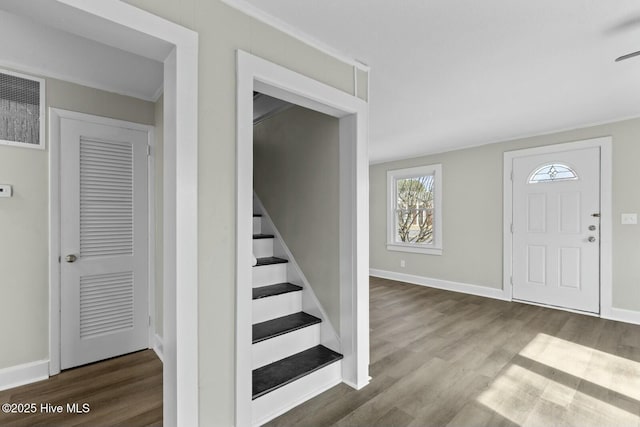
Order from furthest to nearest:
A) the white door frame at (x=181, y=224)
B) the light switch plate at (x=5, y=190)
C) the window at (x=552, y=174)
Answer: the window at (x=552, y=174) < the light switch plate at (x=5, y=190) < the white door frame at (x=181, y=224)

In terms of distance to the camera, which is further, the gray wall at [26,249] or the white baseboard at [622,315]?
the white baseboard at [622,315]

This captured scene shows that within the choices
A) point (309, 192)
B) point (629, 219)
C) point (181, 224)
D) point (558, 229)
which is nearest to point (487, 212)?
point (558, 229)

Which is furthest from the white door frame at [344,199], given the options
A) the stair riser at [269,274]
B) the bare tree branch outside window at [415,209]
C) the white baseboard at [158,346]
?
the bare tree branch outside window at [415,209]

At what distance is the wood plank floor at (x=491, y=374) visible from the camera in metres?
1.87

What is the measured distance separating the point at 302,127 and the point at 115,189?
1.71 m

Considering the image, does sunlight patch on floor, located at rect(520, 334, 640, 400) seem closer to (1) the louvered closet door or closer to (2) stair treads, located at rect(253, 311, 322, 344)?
(2) stair treads, located at rect(253, 311, 322, 344)

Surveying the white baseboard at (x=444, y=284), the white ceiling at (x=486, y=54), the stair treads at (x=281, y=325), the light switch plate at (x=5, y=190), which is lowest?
the white baseboard at (x=444, y=284)

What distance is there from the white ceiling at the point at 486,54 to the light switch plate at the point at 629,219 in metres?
1.11

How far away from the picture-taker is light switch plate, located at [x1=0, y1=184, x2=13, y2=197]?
2168mm

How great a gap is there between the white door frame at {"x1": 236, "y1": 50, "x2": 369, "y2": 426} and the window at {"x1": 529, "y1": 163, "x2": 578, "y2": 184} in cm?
321

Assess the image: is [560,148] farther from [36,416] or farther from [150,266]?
[36,416]

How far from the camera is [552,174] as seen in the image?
405 cm

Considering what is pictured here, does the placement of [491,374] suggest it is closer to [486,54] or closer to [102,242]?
[486,54]

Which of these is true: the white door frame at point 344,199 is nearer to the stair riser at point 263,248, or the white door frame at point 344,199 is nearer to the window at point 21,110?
the stair riser at point 263,248
